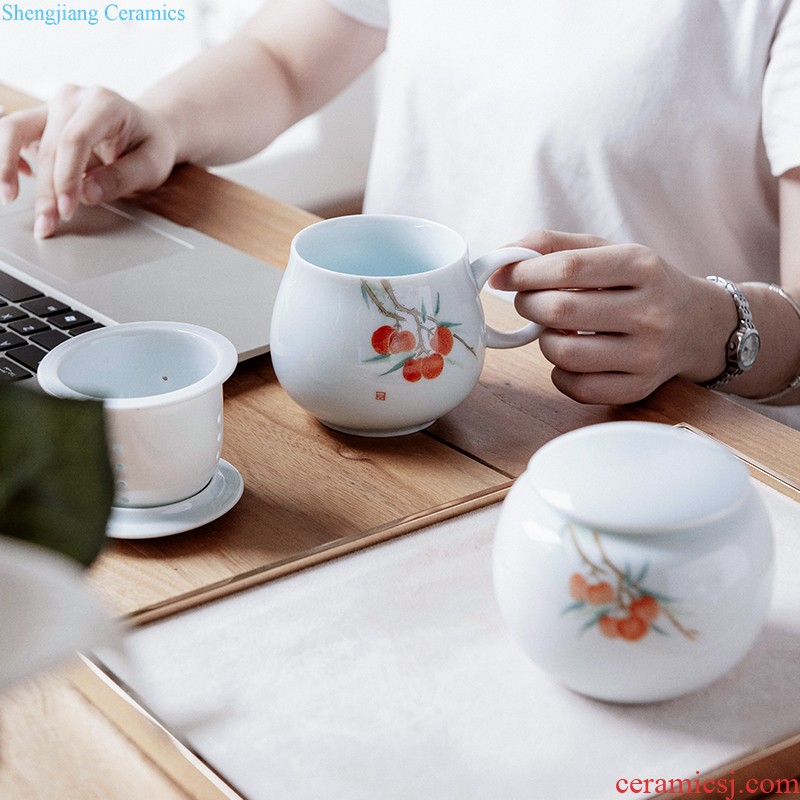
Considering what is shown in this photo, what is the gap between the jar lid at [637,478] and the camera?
361 mm

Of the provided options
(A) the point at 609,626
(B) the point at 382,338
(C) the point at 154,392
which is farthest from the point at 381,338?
(A) the point at 609,626

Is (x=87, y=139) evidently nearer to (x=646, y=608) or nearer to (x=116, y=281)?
(x=116, y=281)

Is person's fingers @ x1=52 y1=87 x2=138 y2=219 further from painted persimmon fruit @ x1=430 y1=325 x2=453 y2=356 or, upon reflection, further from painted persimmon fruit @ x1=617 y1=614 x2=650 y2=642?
painted persimmon fruit @ x1=617 y1=614 x2=650 y2=642

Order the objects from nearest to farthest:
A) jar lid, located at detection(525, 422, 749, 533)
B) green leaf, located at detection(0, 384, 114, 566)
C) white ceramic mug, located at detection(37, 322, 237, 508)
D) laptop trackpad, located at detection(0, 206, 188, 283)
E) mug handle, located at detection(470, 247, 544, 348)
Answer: green leaf, located at detection(0, 384, 114, 566) < jar lid, located at detection(525, 422, 749, 533) < white ceramic mug, located at detection(37, 322, 237, 508) < mug handle, located at detection(470, 247, 544, 348) < laptop trackpad, located at detection(0, 206, 188, 283)

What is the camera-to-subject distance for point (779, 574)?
1.56ft

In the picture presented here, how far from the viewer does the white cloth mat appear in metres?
0.37

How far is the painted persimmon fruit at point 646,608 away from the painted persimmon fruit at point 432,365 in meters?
0.22

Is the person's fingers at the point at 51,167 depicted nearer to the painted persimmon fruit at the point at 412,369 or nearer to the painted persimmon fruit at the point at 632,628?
the painted persimmon fruit at the point at 412,369

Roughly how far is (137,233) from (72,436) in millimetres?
700

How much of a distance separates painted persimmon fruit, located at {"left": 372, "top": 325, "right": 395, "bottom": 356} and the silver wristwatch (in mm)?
248

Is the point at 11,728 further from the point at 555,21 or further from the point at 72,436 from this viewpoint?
the point at 555,21

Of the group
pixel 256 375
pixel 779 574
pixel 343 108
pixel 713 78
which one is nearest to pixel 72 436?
pixel 779 574

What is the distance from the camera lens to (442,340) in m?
0.56

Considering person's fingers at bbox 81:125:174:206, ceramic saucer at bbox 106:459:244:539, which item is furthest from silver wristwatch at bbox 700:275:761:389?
person's fingers at bbox 81:125:174:206
